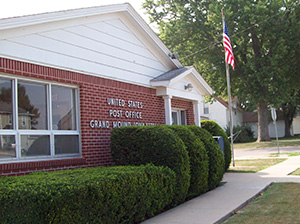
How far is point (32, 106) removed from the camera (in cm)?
756

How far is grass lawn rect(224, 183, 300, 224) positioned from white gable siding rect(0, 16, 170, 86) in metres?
4.74

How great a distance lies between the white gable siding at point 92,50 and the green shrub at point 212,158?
2.54 meters

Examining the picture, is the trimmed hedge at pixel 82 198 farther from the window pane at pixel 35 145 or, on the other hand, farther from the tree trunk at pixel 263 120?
the tree trunk at pixel 263 120

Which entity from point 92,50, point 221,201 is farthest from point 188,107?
point 221,201

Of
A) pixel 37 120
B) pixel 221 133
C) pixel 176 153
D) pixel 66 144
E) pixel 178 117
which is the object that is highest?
pixel 178 117

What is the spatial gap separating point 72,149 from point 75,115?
81 centimetres

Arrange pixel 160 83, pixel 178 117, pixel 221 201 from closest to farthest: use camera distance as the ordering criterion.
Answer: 1. pixel 221 201
2. pixel 160 83
3. pixel 178 117

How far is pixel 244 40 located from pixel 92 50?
22.0 meters

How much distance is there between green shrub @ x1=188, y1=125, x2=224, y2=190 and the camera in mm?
9117

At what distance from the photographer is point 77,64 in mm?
8656

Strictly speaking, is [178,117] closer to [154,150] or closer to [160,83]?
[160,83]

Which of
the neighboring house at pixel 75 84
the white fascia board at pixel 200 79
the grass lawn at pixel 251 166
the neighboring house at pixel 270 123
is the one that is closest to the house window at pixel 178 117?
the white fascia board at pixel 200 79

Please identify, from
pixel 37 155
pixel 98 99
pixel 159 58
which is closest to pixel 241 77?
pixel 159 58

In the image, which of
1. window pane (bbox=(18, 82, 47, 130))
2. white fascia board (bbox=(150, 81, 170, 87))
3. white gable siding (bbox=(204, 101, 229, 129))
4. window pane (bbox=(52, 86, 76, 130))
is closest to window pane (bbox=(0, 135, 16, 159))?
window pane (bbox=(18, 82, 47, 130))
